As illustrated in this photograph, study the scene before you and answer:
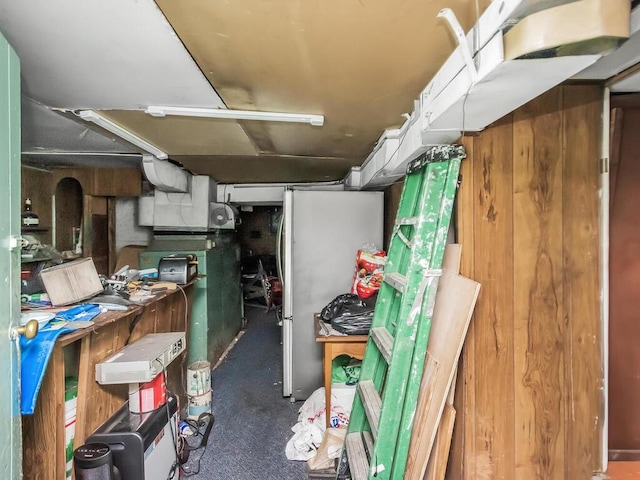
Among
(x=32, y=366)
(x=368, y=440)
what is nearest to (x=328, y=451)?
(x=368, y=440)

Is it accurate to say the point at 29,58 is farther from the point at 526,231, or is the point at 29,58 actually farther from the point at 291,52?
the point at 526,231

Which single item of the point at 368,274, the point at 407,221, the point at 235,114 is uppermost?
the point at 235,114

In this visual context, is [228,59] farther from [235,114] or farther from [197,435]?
[197,435]

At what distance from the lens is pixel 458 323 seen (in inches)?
51.0

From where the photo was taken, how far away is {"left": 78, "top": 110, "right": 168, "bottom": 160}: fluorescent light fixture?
1.81 m

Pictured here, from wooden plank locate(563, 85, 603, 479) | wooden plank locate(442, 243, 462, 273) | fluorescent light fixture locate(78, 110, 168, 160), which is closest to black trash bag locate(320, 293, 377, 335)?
wooden plank locate(442, 243, 462, 273)

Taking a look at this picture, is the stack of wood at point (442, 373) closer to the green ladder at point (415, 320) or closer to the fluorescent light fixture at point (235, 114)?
the green ladder at point (415, 320)

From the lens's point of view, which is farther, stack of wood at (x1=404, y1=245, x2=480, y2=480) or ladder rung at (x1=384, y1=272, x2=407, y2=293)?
ladder rung at (x1=384, y1=272, x2=407, y2=293)

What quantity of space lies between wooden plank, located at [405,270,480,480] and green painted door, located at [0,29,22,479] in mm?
1382

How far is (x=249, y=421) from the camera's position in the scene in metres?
2.70

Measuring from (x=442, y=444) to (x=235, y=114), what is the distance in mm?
1745

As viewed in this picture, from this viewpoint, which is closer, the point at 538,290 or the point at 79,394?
the point at 538,290

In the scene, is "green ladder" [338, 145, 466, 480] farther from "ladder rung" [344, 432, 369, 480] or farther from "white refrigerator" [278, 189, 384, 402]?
"white refrigerator" [278, 189, 384, 402]

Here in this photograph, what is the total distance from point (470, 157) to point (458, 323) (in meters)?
0.64
